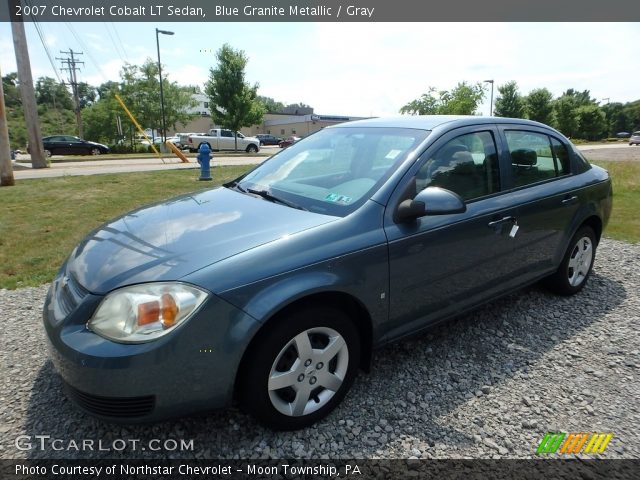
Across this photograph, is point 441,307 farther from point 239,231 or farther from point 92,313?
point 92,313

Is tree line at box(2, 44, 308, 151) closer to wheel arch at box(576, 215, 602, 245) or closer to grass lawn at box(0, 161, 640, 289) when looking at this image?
grass lawn at box(0, 161, 640, 289)

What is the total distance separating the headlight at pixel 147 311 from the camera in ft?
6.15

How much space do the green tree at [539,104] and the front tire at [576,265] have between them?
55215 millimetres

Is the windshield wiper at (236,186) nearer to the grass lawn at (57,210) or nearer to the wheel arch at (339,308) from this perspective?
the wheel arch at (339,308)

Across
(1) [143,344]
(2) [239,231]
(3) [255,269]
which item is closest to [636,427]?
(3) [255,269]

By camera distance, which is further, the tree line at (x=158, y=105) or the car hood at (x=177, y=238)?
the tree line at (x=158, y=105)

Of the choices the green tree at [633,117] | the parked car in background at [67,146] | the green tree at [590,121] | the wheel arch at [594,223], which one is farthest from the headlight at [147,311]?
the green tree at [633,117]

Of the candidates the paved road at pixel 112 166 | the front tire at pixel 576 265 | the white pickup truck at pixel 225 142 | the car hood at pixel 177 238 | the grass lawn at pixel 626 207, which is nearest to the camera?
the car hood at pixel 177 238

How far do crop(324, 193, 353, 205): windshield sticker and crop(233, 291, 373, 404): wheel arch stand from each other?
22.9 inches

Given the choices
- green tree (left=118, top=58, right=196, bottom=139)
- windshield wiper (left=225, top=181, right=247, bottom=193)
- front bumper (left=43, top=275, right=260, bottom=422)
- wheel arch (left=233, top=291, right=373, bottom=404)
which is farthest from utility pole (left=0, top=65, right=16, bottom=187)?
green tree (left=118, top=58, right=196, bottom=139)

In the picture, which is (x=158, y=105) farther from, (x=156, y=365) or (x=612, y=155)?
(x=156, y=365)

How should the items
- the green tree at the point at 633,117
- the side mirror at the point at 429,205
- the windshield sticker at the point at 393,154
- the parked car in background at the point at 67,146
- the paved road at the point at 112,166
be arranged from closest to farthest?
the side mirror at the point at 429,205
the windshield sticker at the point at 393,154
the paved road at the point at 112,166
the parked car in background at the point at 67,146
the green tree at the point at 633,117

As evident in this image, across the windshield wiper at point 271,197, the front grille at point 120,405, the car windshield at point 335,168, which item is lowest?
the front grille at point 120,405

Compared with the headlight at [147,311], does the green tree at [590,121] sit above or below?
above
